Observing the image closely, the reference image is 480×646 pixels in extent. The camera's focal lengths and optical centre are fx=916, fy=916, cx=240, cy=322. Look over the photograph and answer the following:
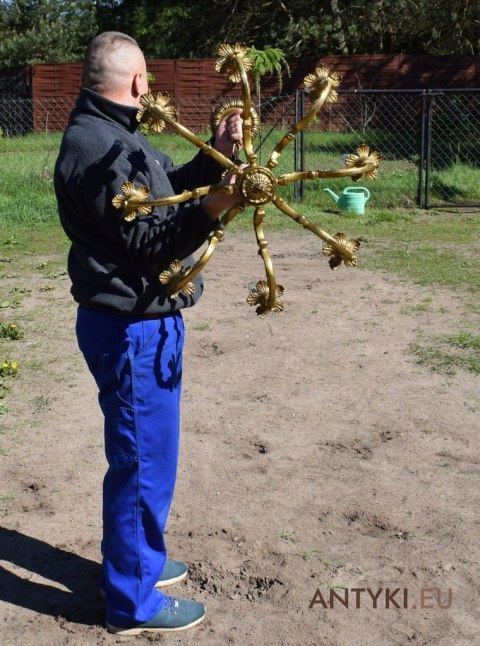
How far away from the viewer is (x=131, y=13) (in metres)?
33.6

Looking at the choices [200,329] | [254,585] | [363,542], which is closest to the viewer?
[254,585]

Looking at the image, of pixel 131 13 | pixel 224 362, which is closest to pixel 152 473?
pixel 224 362

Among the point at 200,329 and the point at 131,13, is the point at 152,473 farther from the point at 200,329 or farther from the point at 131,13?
the point at 131,13

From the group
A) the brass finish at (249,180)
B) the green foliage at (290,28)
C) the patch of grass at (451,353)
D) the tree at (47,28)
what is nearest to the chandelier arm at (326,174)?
the brass finish at (249,180)

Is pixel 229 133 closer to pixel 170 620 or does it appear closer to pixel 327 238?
pixel 327 238

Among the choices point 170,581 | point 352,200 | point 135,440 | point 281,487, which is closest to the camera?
point 135,440

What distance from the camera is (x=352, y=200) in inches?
445

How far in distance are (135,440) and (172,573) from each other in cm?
73

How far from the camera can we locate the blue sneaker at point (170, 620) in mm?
3008

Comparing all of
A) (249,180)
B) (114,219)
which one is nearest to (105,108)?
(114,219)

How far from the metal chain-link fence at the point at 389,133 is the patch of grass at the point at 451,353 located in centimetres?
171

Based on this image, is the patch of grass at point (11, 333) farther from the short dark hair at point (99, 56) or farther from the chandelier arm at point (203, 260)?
the chandelier arm at point (203, 260)

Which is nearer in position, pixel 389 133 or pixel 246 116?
pixel 246 116

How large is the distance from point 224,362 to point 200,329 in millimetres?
764
